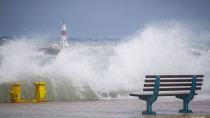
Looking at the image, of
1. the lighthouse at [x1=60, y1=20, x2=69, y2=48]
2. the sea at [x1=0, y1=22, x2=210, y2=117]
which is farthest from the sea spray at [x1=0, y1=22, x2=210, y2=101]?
the lighthouse at [x1=60, y1=20, x2=69, y2=48]

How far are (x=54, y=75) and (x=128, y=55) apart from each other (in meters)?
4.47

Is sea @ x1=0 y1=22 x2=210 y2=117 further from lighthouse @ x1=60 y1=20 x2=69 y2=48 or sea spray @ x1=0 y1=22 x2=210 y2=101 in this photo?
lighthouse @ x1=60 y1=20 x2=69 y2=48

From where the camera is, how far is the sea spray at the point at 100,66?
19172 mm

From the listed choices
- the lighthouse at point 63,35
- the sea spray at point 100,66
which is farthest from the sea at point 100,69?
the lighthouse at point 63,35

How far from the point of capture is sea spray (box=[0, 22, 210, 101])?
19.2 metres

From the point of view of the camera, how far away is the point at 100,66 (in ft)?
76.1

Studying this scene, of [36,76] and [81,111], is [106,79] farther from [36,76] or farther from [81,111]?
[81,111]

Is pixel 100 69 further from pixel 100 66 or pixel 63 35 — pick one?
pixel 63 35

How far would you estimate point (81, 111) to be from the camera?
1295 cm

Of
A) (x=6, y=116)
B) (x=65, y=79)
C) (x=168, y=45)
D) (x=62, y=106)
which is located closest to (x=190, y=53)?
(x=168, y=45)

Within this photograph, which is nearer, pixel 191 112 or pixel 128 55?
pixel 191 112

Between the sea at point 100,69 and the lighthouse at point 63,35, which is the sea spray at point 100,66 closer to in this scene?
the sea at point 100,69

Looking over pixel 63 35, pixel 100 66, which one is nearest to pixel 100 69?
pixel 100 66

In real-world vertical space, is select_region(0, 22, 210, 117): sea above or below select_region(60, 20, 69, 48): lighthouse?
below
